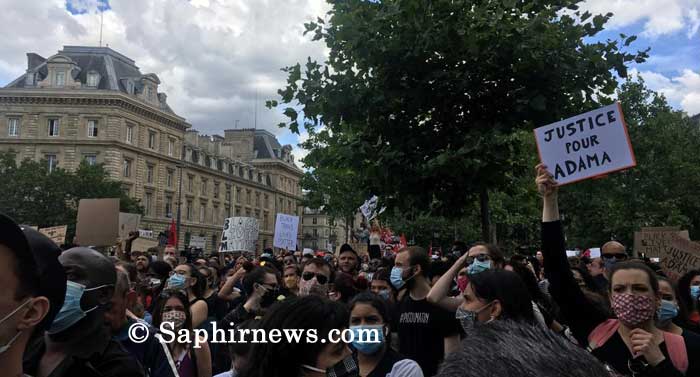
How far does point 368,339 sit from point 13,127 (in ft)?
223

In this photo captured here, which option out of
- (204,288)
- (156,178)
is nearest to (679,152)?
(204,288)

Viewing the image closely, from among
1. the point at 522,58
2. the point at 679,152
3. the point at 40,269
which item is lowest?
the point at 40,269

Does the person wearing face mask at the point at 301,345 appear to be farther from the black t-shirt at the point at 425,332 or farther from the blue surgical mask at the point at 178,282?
the blue surgical mask at the point at 178,282

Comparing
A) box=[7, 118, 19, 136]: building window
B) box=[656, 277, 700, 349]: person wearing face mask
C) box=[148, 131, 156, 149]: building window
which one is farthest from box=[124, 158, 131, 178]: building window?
box=[656, 277, 700, 349]: person wearing face mask

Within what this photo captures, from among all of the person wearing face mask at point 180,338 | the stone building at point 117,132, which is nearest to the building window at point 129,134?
the stone building at point 117,132

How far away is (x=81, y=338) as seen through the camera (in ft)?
8.13

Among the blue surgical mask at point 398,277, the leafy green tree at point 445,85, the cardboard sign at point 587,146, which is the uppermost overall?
the leafy green tree at point 445,85

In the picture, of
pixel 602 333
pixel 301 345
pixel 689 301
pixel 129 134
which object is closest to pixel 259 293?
pixel 301 345

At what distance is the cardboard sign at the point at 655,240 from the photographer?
31.6 ft

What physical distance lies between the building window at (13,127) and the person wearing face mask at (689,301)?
67.8 meters

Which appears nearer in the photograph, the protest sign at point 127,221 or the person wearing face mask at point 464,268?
the person wearing face mask at point 464,268

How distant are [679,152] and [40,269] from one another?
41.7m

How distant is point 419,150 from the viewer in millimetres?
7633

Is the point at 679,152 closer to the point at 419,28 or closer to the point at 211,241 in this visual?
the point at 419,28
